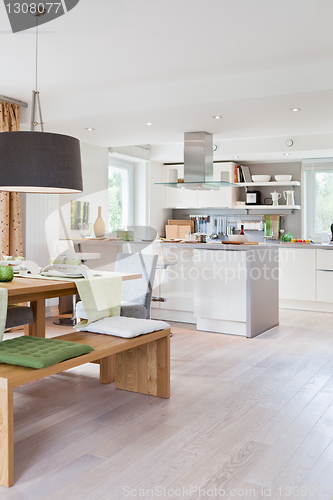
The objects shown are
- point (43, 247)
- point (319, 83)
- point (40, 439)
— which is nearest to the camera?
point (40, 439)

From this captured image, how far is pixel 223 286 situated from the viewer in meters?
4.57

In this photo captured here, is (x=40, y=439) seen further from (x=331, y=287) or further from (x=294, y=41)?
(x=331, y=287)

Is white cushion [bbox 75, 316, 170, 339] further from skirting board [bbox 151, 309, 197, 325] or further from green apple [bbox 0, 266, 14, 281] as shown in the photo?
skirting board [bbox 151, 309, 197, 325]

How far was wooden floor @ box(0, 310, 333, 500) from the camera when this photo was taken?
1836 millimetres

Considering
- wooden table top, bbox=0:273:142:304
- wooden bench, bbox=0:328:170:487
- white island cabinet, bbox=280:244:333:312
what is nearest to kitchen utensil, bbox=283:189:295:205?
white island cabinet, bbox=280:244:333:312

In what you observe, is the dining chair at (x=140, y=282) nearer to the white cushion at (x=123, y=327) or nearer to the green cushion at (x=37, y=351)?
the white cushion at (x=123, y=327)

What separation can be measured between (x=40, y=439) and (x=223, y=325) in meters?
2.72

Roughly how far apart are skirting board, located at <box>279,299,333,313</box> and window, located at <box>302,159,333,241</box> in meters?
1.75

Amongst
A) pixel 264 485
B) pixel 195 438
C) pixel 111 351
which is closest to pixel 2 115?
pixel 111 351

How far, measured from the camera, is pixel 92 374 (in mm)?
3307

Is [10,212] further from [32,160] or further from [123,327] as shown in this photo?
[123,327]

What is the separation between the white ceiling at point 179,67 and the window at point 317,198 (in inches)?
88.5

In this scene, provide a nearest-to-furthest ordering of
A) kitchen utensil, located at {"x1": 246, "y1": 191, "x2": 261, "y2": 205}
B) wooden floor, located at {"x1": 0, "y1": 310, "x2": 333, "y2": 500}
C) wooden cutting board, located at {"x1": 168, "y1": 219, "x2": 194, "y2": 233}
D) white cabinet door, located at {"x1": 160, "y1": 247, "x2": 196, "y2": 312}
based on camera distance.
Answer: wooden floor, located at {"x1": 0, "y1": 310, "x2": 333, "y2": 500} < white cabinet door, located at {"x1": 160, "y1": 247, "x2": 196, "y2": 312} < kitchen utensil, located at {"x1": 246, "y1": 191, "x2": 261, "y2": 205} < wooden cutting board, located at {"x1": 168, "y1": 219, "x2": 194, "y2": 233}

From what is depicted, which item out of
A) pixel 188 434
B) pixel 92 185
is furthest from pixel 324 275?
pixel 188 434
